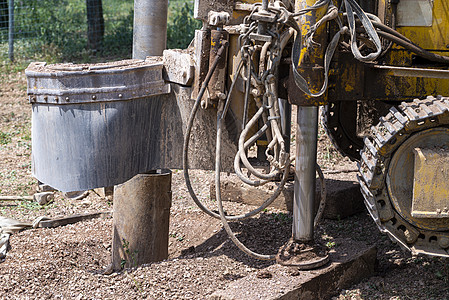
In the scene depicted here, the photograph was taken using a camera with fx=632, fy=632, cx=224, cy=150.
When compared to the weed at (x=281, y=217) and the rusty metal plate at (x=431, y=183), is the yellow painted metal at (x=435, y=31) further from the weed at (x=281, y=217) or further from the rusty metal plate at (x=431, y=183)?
the weed at (x=281, y=217)

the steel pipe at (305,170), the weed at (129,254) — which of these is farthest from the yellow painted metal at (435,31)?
the weed at (129,254)

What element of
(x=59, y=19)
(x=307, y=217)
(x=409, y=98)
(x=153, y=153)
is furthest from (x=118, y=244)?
(x=59, y=19)

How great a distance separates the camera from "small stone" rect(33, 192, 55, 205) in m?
6.18

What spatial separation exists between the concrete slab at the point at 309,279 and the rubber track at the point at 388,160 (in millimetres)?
474

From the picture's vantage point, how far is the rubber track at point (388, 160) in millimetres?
3549

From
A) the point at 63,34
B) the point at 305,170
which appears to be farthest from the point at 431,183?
the point at 63,34

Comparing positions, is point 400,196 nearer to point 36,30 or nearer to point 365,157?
point 365,157

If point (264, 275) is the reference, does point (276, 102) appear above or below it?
above

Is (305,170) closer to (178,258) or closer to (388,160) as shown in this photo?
(388,160)

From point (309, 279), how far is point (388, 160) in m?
0.85

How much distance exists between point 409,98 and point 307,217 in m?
0.97

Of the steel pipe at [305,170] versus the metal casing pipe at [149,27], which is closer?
the steel pipe at [305,170]

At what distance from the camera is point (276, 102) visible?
378 cm

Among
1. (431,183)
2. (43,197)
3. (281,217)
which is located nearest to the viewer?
(431,183)
